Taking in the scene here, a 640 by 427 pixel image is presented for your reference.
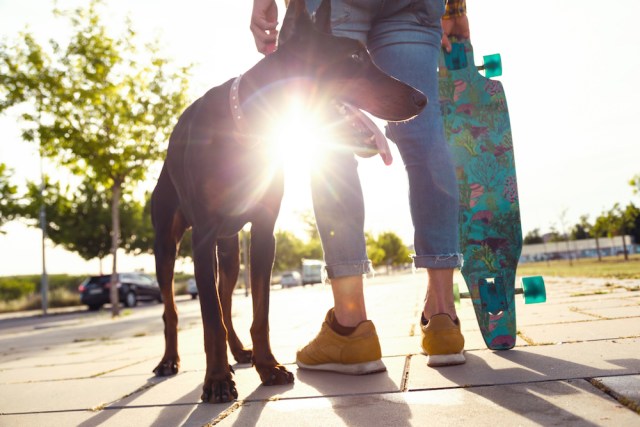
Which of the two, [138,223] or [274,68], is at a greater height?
[138,223]

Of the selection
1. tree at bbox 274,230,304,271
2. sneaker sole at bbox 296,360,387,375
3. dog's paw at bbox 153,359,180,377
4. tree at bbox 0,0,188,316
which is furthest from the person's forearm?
tree at bbox 274,230,304,271

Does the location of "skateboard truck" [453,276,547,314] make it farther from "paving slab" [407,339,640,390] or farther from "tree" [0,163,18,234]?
"tree" [0,163,18,234]

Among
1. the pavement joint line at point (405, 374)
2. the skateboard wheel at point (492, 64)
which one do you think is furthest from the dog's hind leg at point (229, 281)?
the skateboard wheel at point (492, 64)

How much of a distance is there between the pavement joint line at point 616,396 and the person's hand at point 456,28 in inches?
→ 78.4

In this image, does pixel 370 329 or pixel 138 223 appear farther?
pixel 138 223

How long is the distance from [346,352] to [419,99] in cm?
115

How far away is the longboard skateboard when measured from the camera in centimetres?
260

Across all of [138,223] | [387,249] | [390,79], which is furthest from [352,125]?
[387,249]

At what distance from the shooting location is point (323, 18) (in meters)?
2.58

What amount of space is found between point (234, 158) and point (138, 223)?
33294 millimetres

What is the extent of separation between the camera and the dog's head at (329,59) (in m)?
2.57

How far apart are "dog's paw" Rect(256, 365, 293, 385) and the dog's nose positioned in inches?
51.0

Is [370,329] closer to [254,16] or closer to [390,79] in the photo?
[390,79]

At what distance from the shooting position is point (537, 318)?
383 centimetres
